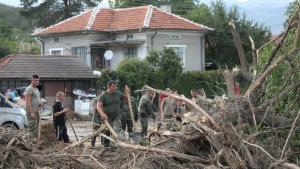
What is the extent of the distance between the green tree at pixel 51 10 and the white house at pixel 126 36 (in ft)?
52.6

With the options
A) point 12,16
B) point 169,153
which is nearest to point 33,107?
point 169,153

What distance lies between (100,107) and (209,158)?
3.99 meters

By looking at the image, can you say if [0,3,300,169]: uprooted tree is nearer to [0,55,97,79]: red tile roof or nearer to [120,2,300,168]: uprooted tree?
[120,2,300,168]: uprooted tree

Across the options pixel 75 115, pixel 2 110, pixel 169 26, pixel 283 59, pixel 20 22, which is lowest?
pixel 75 115

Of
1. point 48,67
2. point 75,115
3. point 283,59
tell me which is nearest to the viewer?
point 283,59

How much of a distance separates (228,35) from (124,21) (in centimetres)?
1076

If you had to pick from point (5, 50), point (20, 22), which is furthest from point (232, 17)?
point (20, 22)

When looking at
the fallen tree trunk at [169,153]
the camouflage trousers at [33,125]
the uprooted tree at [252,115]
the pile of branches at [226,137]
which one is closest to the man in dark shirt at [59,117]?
the camouflage trousers at [33,125]

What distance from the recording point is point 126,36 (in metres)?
34.3

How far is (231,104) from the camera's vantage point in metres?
8.56

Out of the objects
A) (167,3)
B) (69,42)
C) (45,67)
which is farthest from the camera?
(167,3)

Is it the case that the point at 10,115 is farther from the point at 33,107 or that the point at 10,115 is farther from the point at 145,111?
the point at 145,111

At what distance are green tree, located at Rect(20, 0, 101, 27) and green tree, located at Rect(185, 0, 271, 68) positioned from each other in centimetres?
1625

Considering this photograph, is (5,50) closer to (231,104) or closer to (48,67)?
(48,67)
